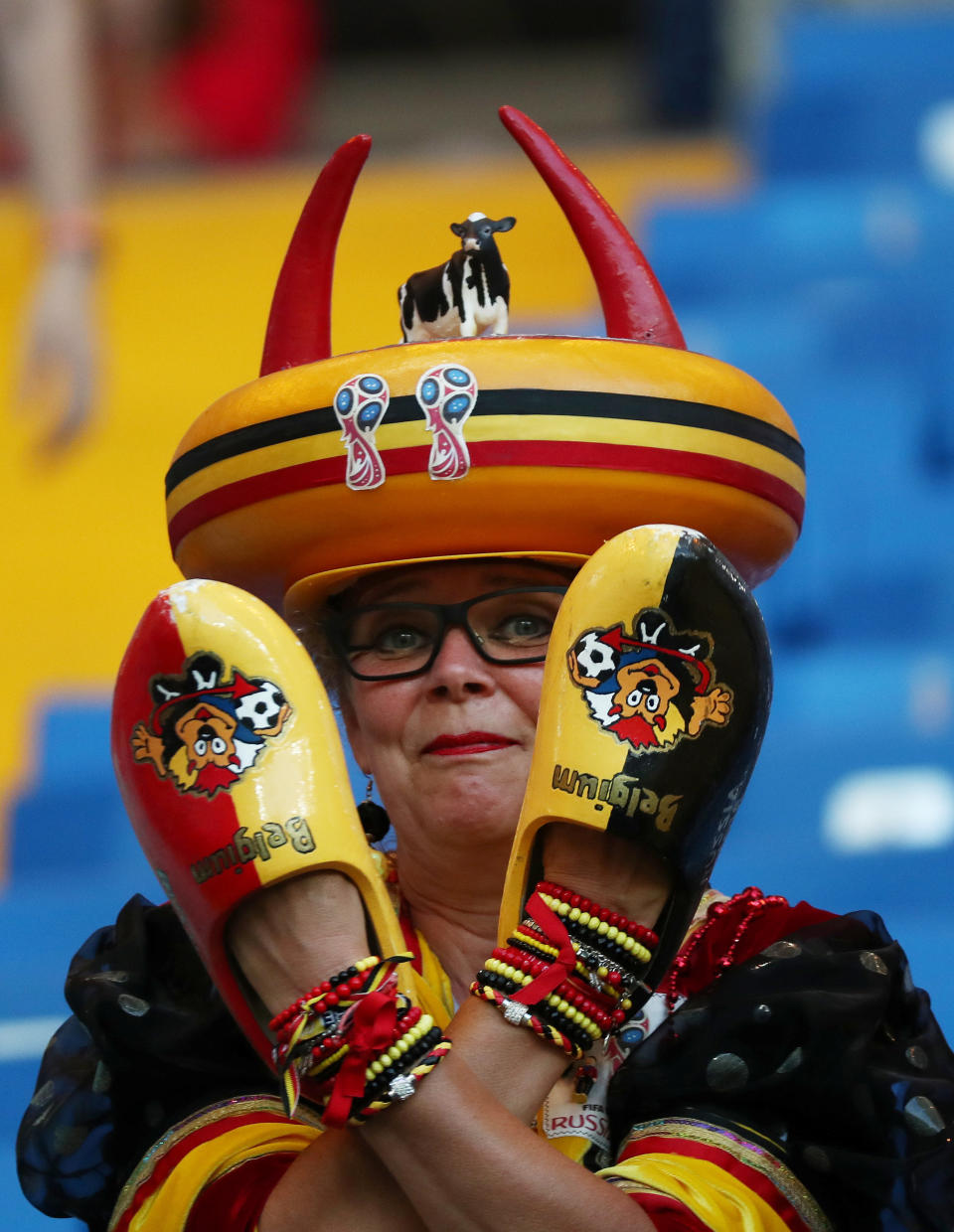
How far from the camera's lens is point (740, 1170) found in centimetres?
123

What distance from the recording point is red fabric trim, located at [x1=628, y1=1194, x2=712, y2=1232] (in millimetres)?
1161

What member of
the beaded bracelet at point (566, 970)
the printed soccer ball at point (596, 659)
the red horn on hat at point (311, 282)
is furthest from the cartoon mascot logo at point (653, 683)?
the red horn on hat at point (311, 282)

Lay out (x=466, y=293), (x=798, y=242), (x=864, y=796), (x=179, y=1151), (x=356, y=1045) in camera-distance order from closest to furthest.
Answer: (x=356, y=1045)
(x=179, y=1151)
(x=466, y=293)
(x=864, y=796)
(x=798, y=242)

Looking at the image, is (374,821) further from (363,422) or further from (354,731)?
(363,422)

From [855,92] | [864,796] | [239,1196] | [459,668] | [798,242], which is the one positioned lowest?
[239,1196]

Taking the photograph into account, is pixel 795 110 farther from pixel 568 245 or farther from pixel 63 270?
pixel 63 270

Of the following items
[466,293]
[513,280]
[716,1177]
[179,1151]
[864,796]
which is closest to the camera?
[716,1177]

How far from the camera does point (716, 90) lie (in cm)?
520

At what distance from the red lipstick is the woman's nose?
0.10 ft

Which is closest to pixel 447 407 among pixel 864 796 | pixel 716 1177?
pixel 716 1177

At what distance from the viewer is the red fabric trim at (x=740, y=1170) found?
1.22m

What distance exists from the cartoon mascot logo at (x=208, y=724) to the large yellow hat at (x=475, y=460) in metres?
0.19

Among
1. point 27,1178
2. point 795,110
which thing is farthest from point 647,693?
point 795,110

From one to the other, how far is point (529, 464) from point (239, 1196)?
50 centimetres
